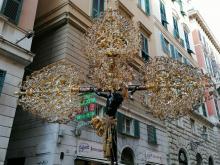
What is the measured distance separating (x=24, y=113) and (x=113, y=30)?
765 cm

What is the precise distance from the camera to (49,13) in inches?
507

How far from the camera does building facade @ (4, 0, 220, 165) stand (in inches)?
378

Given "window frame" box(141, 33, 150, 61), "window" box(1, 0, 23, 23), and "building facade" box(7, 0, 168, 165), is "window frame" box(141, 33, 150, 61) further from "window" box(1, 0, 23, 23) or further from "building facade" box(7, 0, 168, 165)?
"window" box(1, 0, 23, 23)

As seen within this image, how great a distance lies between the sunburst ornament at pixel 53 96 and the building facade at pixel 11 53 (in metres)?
3.35

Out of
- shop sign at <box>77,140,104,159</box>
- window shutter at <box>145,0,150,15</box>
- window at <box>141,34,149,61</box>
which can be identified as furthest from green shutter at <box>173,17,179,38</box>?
shop sign at <box>77,140,104,159</box>

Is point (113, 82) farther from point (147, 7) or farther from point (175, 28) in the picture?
point (175, 28)

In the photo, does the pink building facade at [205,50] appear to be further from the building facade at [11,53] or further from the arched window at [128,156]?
the building facade at [11,53]

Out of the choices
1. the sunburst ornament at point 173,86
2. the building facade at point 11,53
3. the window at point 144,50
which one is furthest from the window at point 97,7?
the sunburst ornament at point 173,86

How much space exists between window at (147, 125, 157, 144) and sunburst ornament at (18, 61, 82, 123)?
407 inches

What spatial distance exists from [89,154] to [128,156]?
10.9 ft

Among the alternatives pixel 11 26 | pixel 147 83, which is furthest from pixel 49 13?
pixel 147 83

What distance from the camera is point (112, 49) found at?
14.6ft

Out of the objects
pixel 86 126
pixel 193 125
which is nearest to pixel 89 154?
pixel 86 126

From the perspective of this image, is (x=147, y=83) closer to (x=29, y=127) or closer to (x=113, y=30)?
(x=113, y=30)
